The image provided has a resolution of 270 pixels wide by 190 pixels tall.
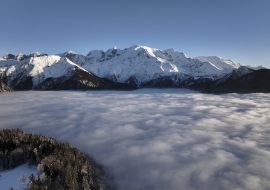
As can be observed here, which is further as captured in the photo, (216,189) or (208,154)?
(208,154)

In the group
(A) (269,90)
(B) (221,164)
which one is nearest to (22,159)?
(B) (221,164)

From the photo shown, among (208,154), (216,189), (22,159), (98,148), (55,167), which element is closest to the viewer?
(55,167)

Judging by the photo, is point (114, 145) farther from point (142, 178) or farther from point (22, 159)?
point (22, 159)

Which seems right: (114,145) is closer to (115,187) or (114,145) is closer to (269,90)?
(115,187)

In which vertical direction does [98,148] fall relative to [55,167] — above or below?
below

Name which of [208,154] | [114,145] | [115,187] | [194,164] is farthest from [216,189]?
[114,145]

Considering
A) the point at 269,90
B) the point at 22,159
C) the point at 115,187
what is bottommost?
the point at 115,187

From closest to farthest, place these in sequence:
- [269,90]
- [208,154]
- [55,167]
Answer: [55,167] < [208,154] < [269,90]

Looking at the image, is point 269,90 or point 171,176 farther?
point 269,90

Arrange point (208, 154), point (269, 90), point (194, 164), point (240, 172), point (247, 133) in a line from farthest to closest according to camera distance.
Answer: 1. point (269, 90)
2. point (247, 133)
3. point (208, 154)
4. point (194, 164)
5. point (240, 172)
